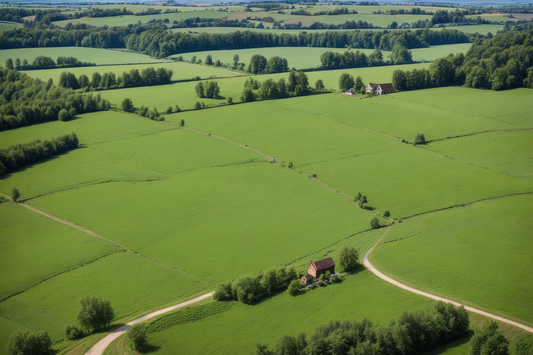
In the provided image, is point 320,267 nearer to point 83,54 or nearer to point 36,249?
point 36,249

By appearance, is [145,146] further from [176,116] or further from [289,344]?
[289,344]

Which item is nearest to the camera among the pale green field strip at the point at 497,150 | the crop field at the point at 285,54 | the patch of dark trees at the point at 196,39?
the pale green field strip at the point at 497,150

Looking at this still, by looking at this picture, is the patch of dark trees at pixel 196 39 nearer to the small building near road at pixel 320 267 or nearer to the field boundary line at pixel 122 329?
the small building near road at pixel 320 267

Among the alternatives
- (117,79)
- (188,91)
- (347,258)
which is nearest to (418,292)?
(347,258)

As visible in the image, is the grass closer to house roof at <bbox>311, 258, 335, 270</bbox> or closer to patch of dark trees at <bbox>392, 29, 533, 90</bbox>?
patch of dark trees at <bbox>392, 29, 533, 90</bbox>

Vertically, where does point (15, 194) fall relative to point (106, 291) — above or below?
above

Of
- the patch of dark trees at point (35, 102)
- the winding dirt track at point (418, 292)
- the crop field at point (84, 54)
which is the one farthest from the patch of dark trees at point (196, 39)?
the winding dirt track at point (418, 292)
